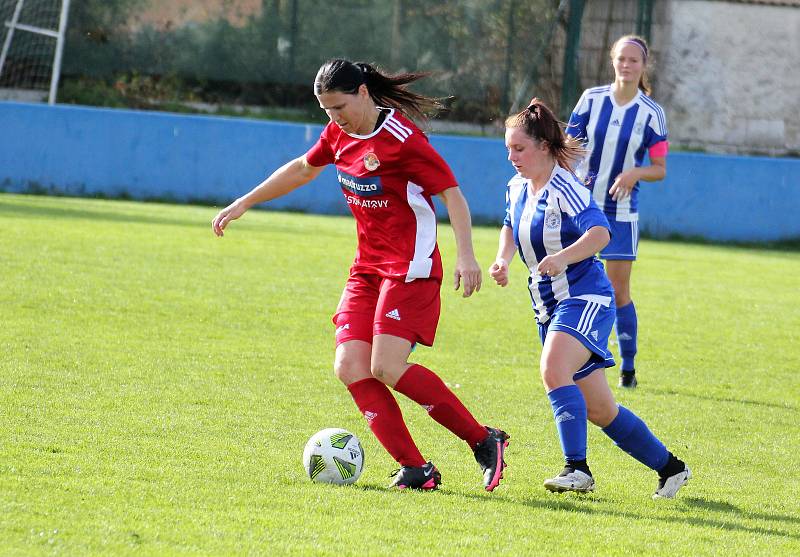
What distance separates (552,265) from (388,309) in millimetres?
A: 674

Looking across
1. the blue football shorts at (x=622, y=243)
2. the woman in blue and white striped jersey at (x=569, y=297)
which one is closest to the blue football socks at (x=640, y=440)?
the woman in blue and white striped jersey at (x=569, y=297)

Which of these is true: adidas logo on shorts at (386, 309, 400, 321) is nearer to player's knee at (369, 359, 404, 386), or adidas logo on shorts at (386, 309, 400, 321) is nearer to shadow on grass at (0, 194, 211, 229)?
player's knee at (369, 359, 404, 386)

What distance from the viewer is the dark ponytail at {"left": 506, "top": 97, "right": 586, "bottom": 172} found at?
5012mm

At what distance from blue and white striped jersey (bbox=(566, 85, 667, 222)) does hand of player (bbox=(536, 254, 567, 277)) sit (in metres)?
3.35

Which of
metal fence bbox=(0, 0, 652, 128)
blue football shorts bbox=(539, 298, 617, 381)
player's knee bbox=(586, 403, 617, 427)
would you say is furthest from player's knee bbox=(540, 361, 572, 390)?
metal fence bbox=(0, 0, 652, 128)

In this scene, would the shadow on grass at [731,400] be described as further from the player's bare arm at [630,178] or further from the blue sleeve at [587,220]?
the blue sleeve at [587,220]

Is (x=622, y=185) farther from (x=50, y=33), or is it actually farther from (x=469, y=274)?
(x=50, y=33)

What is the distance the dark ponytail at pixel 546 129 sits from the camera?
5012 millimetres

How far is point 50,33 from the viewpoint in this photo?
21781 millimetres

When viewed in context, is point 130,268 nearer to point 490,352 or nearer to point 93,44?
point 490,352

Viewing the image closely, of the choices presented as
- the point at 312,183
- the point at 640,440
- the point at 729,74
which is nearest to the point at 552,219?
the point at 640,440

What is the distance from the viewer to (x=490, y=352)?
865cm

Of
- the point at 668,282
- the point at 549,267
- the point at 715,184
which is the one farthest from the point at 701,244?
the point at 549,267

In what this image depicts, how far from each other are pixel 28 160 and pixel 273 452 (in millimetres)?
15114
